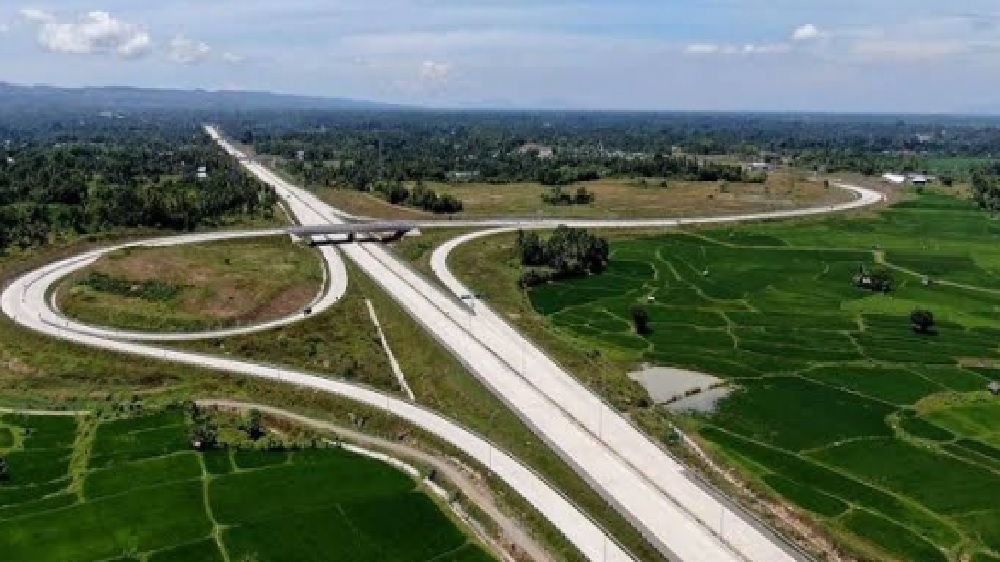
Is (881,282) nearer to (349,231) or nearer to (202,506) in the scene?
(349,231)

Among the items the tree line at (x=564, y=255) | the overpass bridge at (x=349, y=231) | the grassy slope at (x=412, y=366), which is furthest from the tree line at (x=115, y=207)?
the tree line at (x=564, y=255)

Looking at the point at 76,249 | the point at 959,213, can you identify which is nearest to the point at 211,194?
the point at 76,249

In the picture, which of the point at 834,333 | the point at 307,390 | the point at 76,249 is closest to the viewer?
the point at 307,390

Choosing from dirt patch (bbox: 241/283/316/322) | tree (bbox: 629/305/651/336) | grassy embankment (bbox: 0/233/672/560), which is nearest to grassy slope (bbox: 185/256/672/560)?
grassy embankment (bbox: 0/233/672/560)

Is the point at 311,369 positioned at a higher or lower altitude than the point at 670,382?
lower

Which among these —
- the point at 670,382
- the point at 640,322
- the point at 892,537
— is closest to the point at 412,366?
the point at 670,382

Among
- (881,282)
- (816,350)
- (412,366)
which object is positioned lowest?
(412,366)

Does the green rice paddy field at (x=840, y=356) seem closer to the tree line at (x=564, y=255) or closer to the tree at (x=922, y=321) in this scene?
the tree at (x=922, y=321)

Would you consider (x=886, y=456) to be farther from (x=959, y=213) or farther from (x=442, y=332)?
(x=959, y=213)
